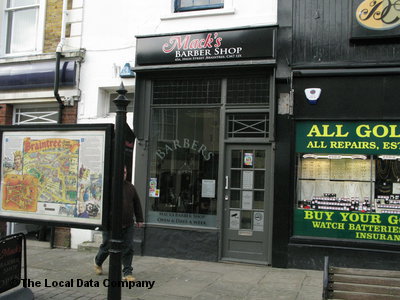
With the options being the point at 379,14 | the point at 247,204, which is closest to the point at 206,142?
the point at 247,204

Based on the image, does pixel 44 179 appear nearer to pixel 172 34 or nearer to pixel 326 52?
pixel 172 34

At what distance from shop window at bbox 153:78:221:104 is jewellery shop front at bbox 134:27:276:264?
20 millimetres

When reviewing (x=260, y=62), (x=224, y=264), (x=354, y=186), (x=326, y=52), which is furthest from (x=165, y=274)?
(x=326, y=52)

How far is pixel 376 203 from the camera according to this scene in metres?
7.34

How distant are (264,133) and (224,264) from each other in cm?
258

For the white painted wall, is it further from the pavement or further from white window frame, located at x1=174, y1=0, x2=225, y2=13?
the pavement

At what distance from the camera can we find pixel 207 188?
8.31m

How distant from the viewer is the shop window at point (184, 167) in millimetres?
8328

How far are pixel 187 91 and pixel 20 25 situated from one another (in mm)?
5013

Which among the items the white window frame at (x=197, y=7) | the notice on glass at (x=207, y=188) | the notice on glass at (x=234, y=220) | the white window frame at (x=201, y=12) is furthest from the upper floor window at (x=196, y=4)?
the notice on glass at (x=234, y=220)

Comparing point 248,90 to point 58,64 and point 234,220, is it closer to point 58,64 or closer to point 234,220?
point 234,220

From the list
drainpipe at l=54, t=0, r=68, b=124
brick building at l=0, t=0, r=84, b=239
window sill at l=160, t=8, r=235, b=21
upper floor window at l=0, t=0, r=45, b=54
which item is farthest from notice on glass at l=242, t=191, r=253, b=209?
upper floor window at l=0, t=0, r=45, b=54

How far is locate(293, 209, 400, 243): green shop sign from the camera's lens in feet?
23.6

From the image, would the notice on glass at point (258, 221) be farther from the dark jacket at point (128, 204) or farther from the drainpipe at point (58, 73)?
the drainpipe at point (58, 73)
